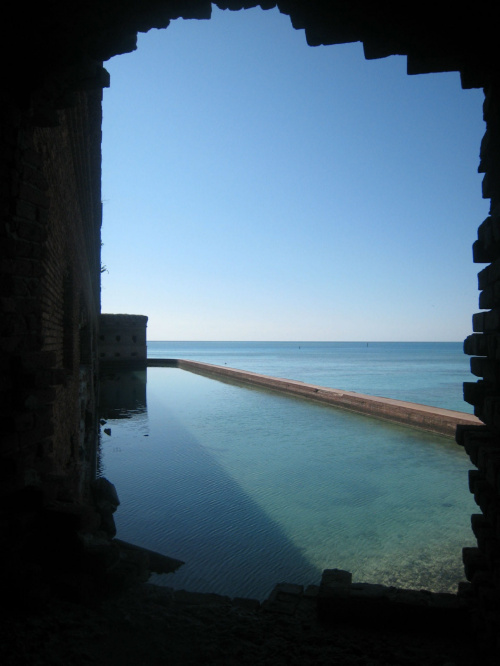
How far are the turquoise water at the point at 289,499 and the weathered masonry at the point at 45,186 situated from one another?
3.09m

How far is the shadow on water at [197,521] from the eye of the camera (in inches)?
221

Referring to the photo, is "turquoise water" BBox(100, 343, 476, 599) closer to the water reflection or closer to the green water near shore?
the green water near shore

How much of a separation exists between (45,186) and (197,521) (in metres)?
5.96

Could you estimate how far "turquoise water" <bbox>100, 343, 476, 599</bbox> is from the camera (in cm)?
589

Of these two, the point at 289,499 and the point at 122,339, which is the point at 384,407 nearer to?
the point at 289,499

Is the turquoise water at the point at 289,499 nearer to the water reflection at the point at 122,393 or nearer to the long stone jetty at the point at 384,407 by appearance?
the long stone jetty at the point at 384,407

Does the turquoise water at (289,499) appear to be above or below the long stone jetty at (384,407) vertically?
below

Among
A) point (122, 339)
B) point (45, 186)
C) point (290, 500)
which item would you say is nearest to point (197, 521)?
point (290, 500)

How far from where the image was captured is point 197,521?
24.1 ft

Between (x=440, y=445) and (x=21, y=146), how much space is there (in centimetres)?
1222

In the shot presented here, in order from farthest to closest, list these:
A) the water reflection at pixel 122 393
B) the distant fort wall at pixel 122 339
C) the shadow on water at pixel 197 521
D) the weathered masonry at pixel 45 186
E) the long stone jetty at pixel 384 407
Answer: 1. the distant fort wall at pixel 122 339
2. the water reflection at pixel 122 393
3. the long stone jetty at pixel 384 407
4. the shadow on water at pixel 197 521
5. the weathered masonry at pixel 45 186

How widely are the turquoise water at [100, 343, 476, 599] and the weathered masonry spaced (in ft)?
10.1

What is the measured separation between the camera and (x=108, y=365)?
3077 centimetres

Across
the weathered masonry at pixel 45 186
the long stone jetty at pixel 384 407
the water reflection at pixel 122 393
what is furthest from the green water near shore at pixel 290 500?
the weathered masonry at pixel 45 186
